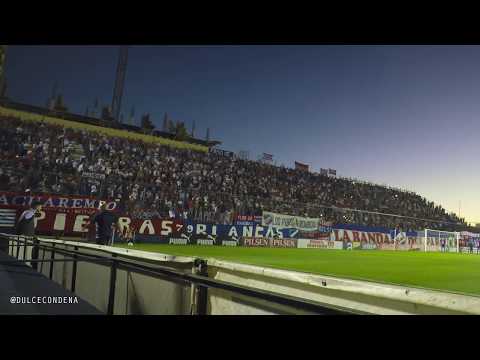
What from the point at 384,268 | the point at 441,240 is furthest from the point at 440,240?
the point at 384,268

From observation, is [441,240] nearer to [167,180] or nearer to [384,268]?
[167,180]

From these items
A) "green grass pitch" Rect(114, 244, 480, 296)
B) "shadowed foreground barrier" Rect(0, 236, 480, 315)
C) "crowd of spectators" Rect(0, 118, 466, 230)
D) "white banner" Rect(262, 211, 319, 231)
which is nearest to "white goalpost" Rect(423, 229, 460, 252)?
"crowd of spectators" Rect(0, 118, 466, 230)

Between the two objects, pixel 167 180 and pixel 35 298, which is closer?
pixel 35 298

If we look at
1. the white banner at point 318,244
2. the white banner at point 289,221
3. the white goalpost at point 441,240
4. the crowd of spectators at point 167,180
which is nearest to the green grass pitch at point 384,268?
the crowd of spectators at point 167,180

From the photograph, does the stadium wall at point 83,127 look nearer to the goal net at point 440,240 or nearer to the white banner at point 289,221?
the white banner at point 289,221

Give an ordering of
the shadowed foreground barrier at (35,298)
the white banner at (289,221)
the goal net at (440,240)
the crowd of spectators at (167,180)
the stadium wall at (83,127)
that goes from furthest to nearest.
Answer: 1. the goal net at (440,240)
2. the white banner at (289,221)
3. the stadium wall at (83,127)
4. the crowd of spectators at (167,180)
5. the shadowed foreground barrier at (35,298)

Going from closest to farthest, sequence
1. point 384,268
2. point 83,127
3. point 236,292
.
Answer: point 236,292, point 384,268, point 83,127

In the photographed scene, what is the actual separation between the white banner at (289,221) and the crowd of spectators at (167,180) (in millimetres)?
384

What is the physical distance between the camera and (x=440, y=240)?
1241 inches

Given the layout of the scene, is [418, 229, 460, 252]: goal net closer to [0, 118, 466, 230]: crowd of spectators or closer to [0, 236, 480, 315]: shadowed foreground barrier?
[0, 118, 466, 230]: crowd of spectators

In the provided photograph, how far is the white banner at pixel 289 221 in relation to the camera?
2210cm

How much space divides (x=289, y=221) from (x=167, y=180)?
25.4 feet

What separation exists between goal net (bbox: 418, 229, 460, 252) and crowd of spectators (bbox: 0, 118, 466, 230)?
95 cm
